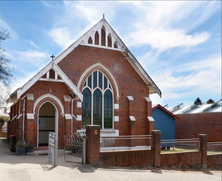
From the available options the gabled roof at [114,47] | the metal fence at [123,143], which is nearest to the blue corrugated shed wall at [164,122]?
the gabled roof at [114,47]

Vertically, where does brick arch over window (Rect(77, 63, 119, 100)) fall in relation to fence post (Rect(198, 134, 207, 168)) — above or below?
above

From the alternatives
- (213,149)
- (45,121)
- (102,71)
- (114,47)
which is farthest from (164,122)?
(45,121)

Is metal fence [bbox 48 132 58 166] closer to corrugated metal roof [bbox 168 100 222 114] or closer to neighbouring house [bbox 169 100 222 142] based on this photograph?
neighbouring house [bbox 169 100 222 142]

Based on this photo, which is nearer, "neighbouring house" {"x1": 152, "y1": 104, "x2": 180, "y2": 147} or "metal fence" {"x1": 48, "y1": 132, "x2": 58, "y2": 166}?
"metal fence" {"x1": 48, "y1": 132, "x2": 58, "y2": 166}

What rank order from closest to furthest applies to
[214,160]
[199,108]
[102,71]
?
[214,160], [102,71], [199,108]

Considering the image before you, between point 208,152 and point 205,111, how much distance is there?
39.9ft

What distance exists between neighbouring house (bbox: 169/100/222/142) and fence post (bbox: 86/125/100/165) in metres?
18.4

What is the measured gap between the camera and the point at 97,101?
17.9m

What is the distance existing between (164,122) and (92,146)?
12.8 metres

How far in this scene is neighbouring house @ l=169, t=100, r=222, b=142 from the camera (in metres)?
27.4

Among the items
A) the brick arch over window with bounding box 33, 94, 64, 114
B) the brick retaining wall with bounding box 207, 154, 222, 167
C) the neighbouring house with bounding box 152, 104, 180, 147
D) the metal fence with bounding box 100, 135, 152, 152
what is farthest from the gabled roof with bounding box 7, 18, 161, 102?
the brick retaining wall with bounding box 207, 154, 222, 167

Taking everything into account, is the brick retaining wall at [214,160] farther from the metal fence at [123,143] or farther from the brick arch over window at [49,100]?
the brick arch over window at [49,100]

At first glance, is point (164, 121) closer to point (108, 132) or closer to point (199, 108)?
point (108, 132)

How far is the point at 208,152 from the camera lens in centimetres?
1833
